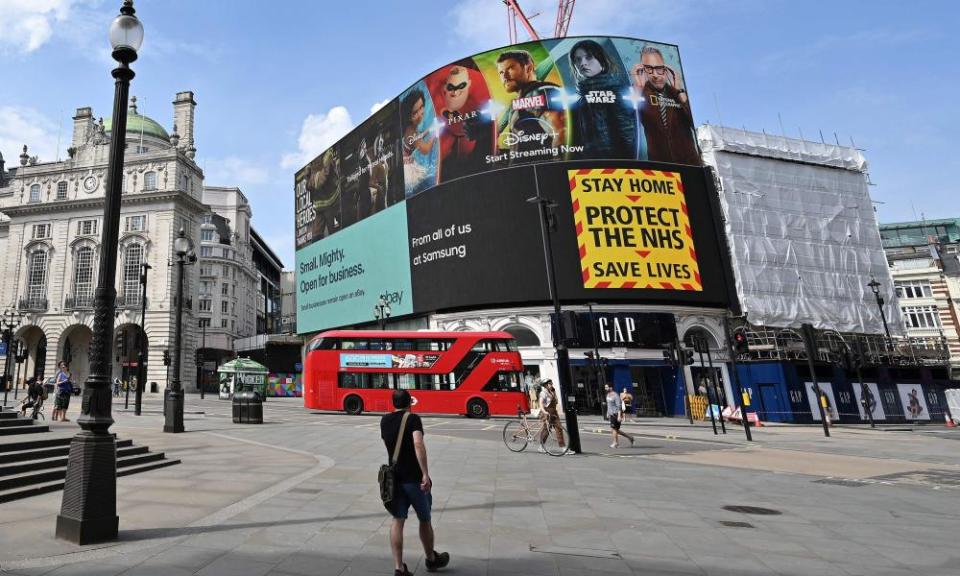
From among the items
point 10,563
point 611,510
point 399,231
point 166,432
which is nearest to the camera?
point 10,563

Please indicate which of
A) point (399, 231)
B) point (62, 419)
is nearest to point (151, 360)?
point (399, 231)

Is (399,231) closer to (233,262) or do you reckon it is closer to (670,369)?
(670,369)

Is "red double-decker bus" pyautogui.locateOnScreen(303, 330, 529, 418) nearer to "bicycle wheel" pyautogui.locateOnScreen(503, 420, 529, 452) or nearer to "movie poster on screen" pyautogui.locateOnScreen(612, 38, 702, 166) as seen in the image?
"bicycle wheel" pyautogui.locateOnScreen(503, 420, 529, 452)

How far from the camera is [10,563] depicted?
15.3 ft

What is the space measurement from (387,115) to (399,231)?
12459 millimetres

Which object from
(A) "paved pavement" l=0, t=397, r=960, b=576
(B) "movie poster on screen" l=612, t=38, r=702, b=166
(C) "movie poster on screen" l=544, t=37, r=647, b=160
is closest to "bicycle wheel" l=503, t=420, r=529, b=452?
(A) "paved pavement" l=0, t=397, r=960, b=576

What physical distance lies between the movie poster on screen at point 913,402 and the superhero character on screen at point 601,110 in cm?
2614

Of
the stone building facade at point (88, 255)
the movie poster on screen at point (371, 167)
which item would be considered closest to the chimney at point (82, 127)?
the stone building facade at point (88, 255)

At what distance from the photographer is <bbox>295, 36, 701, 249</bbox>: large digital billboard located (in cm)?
3859

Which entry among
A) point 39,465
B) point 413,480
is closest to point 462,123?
point 39,465

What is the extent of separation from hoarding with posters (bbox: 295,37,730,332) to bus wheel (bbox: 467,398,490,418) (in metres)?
12.2

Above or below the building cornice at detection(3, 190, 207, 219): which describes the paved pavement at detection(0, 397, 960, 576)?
below

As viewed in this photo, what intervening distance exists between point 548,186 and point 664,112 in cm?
1175

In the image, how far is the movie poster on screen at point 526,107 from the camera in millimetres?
38688
